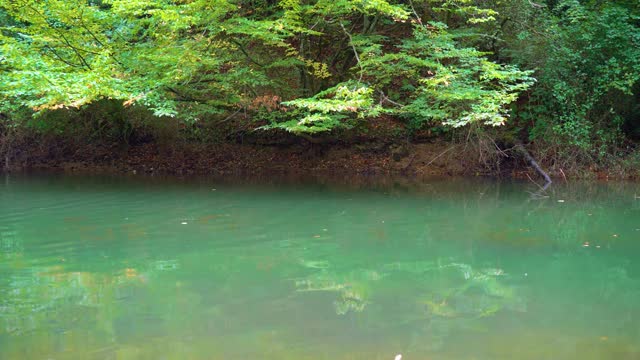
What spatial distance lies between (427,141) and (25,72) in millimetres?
11656

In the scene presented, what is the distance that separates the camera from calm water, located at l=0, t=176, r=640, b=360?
4.60 metres

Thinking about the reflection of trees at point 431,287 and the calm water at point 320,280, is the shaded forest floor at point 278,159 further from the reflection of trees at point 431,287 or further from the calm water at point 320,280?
the reflection of trees at point 431,287

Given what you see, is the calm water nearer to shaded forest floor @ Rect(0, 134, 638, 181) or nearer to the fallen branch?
the fallen branch

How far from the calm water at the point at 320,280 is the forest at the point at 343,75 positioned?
303 centimetres

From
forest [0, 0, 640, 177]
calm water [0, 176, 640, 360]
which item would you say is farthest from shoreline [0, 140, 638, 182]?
calm water [0, 176, 640, 360]

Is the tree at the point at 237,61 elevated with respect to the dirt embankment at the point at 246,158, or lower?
elevated

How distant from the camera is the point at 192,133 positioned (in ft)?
67.5

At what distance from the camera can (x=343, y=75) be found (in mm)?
17078

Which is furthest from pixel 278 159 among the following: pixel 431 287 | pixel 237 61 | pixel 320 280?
pixel 431 287

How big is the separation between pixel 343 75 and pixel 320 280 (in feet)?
37.6

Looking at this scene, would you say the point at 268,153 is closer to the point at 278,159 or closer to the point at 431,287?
the point at 278,159

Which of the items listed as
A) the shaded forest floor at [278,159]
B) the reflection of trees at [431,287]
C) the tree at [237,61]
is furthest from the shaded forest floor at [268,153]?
the reflection of trees at [431,287]

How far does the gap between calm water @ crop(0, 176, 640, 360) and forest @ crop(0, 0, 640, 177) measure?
303cm

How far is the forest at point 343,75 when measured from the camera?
13227 mm
